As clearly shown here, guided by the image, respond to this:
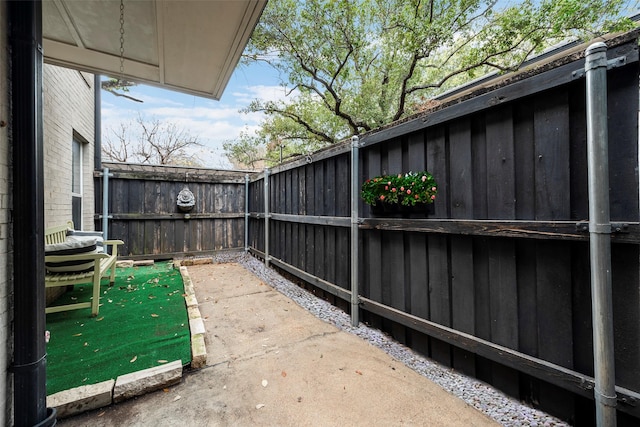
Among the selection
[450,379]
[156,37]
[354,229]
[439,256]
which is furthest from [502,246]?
[156,37]

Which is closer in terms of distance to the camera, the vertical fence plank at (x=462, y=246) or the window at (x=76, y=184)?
the vertical fence plank at (x=462, y=246)

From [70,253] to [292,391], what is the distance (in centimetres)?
260

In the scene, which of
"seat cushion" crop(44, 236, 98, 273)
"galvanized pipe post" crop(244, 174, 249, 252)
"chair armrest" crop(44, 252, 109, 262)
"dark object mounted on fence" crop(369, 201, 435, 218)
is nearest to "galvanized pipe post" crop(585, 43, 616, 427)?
"dark object mounted on fence" crop(369, 201, 435, 218)

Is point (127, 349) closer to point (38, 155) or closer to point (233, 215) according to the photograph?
point (38, 155)

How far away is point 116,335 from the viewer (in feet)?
7.72

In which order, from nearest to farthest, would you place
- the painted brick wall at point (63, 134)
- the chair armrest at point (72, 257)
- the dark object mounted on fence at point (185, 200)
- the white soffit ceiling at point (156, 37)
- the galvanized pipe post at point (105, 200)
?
1. the white soffit ceiling at point (156, 37)
2. the chair armrest at point (72, 257)
3. the painted brick wall at point (63, 134)
4. the galvanized pipe post at point (105, 200)
5. the dark object mounted on fence at point (185, 200)

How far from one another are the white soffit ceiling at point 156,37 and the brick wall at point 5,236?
143 cm

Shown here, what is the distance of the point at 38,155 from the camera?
132 centimetres

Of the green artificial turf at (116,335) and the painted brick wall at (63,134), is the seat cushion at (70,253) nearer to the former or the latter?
the green artificial turf at (116,335)

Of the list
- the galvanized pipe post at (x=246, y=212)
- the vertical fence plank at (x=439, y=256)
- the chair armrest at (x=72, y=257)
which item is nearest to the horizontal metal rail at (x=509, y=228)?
the vertical fence plank at (x=439, y=256)

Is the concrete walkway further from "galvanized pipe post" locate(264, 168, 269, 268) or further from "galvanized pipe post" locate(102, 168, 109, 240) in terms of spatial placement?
"galvanized pipe post" locate(102, 168, 109, 240)

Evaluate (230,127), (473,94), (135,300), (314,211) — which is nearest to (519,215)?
(473,94)

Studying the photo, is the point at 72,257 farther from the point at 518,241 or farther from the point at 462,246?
the point at 518,241

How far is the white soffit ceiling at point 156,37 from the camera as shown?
7.48 feet
